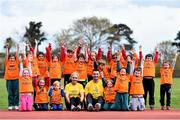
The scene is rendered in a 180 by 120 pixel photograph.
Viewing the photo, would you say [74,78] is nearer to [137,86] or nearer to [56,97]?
[56,97]

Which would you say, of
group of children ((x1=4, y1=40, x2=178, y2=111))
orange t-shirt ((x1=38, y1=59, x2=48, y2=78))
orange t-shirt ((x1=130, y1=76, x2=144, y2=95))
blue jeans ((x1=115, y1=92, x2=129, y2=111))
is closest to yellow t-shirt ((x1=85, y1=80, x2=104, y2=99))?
group of children ((x1=4, y1=40, x2=178, y2=111))

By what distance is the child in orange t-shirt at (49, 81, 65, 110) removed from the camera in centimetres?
1579

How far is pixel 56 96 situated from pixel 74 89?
1.97ft

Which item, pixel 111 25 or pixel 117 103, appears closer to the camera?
pixel 117 103

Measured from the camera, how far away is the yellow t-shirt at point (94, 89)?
15.7 meters

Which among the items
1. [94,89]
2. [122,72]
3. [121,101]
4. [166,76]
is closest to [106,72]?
[122,72]

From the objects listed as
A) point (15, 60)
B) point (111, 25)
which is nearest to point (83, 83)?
point (15, 60)

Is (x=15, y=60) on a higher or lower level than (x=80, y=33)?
lower

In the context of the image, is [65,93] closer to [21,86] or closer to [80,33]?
[21,86]

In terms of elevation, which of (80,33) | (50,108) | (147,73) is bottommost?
(50,108)

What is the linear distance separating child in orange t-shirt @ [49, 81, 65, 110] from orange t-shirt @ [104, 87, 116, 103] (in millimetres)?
1302

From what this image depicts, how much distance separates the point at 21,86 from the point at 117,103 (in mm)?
2913

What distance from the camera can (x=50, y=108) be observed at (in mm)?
16016

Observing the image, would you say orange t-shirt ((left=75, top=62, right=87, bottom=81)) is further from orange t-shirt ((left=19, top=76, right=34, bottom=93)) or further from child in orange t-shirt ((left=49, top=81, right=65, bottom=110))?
orange t-shirt ((left=19, top=76, right=34, bottom=93))
